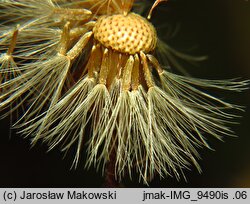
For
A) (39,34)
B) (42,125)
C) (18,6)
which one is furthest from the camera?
(18,6)

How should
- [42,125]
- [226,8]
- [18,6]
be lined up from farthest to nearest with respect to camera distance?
[226,8] → [18,6] → [42,125]

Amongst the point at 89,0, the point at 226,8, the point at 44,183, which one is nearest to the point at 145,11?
the point at 226,8

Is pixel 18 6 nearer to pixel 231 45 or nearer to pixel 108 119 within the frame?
pixel 108 119

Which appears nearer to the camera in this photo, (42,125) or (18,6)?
(42,125)

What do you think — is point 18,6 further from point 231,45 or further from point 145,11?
point 231,45

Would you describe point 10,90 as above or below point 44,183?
above

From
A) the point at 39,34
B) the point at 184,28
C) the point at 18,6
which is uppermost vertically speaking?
the point at 184,28
